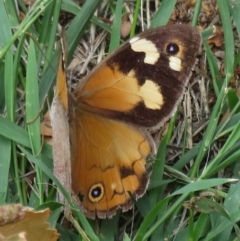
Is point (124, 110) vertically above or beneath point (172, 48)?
beneath

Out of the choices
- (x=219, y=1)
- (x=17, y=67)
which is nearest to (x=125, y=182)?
(x=17, y=67)

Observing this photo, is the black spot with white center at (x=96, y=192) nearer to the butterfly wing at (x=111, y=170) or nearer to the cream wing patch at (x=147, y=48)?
the butterfly wing at (x=111, y=170)

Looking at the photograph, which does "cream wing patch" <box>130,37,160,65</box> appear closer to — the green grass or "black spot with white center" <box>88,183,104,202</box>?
the green grass

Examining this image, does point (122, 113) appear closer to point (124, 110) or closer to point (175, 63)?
point (124, 110)

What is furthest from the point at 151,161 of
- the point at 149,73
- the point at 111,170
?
the point at 149,73

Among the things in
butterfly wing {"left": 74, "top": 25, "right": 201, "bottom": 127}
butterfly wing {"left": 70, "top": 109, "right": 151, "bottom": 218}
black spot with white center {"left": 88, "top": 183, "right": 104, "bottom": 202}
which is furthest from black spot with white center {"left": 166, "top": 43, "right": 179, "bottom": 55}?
black spot with white center {"left": 88, "top": 183, "right": 104, "bottom": 202}

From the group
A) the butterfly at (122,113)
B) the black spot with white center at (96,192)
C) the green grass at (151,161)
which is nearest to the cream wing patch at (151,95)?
the butterfly at (122,113)

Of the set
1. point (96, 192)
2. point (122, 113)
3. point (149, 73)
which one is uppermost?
point (149, 73)
